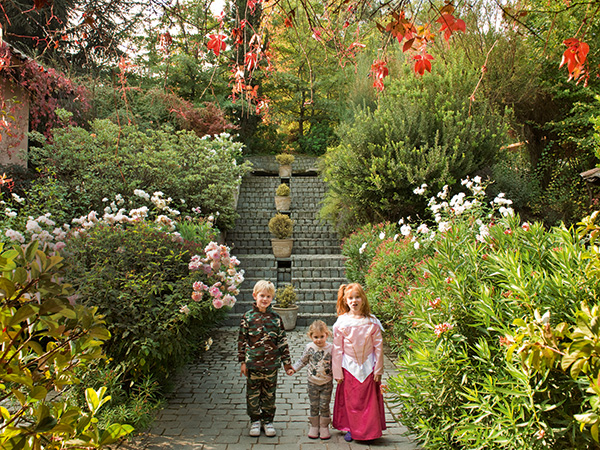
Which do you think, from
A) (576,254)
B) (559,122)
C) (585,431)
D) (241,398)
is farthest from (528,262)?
(559,122)

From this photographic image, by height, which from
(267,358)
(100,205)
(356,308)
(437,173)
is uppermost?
(437,173)

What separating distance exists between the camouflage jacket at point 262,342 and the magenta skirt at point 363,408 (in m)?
0.64

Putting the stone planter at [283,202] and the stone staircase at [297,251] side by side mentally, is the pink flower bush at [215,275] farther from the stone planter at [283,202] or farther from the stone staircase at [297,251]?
the stone planter at [283,202]

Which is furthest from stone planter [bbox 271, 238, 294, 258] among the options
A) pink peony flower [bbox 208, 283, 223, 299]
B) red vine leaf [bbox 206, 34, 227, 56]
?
red vine leaf [bbox 206, 34, 227, 56]

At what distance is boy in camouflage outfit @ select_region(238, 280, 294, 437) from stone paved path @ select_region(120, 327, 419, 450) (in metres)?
0.23

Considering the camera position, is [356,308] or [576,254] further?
[356,308]

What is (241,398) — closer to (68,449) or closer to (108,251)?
(108,251)

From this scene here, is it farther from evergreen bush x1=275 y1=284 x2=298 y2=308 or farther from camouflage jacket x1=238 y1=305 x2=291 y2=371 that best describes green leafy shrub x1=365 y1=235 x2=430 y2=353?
camouflage jacket x1=238 y1=305 x2=291 y2=371

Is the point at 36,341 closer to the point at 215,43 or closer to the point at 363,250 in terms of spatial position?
the point at 215,43

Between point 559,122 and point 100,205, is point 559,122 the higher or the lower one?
the higher one

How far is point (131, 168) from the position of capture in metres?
8.56

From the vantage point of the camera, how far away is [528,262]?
9.47 feet

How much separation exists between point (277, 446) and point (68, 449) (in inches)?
96.8

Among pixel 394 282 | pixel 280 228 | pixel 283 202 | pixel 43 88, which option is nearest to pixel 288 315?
pixel 394 282
